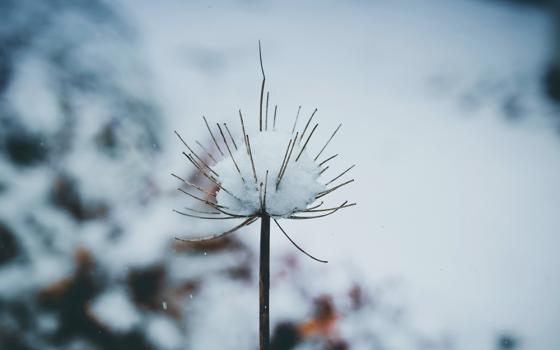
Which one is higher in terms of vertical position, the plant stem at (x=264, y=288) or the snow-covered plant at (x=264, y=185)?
the snow-covered plant at (x=264, y=185)

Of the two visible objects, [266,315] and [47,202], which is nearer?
[266,315]

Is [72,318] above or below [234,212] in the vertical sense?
below

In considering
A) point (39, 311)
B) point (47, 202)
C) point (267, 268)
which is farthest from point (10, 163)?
point (267, 268)

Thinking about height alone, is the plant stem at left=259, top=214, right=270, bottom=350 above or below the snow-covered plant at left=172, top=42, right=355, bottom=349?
below

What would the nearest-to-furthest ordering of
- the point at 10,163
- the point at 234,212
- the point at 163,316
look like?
the point at 234,212, the point at 163,316, the point at 10,163

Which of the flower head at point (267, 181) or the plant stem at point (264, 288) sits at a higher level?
the flower head at point (267, 181)

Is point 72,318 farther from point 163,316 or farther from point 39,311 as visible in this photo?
point 163,316

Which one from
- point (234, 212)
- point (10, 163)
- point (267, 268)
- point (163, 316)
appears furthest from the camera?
point (10, 163)

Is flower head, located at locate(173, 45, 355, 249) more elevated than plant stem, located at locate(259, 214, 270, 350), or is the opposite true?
flower head, located at locate(173, 45, 355, 249)

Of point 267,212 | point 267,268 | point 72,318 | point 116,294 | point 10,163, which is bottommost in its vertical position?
point 72,318
